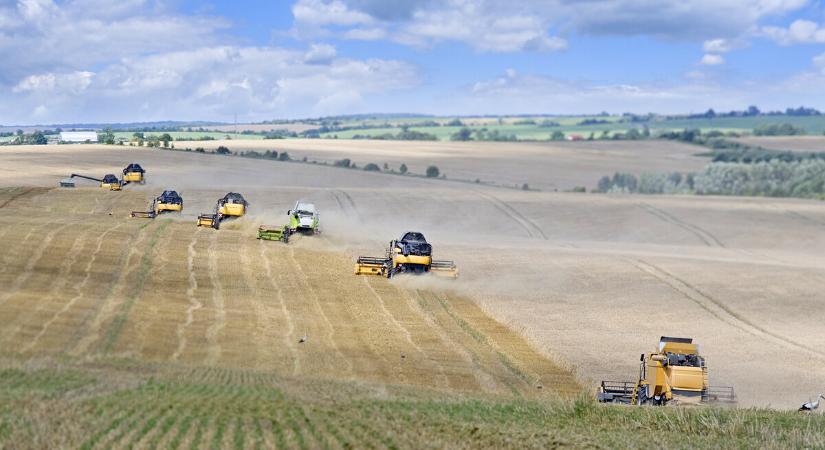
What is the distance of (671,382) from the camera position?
93.0 ft

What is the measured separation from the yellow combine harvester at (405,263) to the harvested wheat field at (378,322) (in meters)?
1.27

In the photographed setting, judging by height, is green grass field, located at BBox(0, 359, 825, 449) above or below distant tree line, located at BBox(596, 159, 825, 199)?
above

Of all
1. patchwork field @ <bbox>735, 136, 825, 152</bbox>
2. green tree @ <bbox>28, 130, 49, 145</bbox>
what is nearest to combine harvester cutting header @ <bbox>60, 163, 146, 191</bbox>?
green tree @ <bbox>28, 130, 49, 145</bbox>

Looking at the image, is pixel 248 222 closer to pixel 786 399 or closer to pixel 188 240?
pixel 188 240

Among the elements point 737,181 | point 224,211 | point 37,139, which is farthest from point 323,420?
point 37,139

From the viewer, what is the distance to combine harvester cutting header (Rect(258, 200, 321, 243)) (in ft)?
204

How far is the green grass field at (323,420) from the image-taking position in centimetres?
1791

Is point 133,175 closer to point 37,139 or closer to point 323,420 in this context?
point 37,139

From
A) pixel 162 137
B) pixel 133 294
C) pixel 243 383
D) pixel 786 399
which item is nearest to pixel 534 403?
pixel 243 383

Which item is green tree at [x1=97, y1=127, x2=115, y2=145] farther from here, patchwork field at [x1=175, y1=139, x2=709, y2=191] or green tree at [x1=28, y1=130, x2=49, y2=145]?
patchwork field at [x1=175, y1=139, x2=709, y2=191]

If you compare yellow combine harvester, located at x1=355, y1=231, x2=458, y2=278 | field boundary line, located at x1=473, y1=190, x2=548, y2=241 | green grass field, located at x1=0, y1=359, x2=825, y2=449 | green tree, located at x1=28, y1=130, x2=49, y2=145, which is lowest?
field boundary line, located at x1=473, y1=190, x2=548, y2=241

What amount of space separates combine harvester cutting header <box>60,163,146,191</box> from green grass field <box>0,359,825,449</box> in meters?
68.7

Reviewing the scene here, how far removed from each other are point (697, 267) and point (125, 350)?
3616 cm

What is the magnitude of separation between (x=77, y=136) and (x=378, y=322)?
4823 inches
